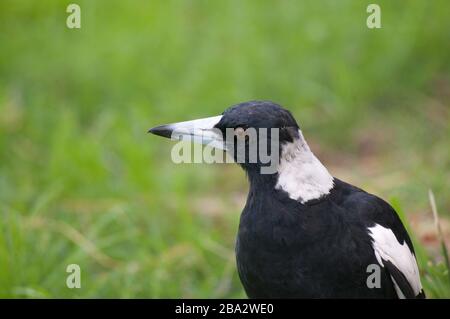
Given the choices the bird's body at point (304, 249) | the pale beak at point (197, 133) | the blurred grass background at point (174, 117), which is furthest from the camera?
the blurred grass background at point (174, 117)

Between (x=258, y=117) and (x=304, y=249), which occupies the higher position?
(x=258, y=117)

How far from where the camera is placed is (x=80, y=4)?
590cm

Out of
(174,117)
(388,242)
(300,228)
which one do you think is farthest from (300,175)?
(174,117)

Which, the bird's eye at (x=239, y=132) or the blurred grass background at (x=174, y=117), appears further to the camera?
the blurred grass background at (x=174, y=117)

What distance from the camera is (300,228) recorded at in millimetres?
2494

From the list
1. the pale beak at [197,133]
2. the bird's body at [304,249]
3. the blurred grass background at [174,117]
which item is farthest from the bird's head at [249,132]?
the blurred grass background at [174,117]

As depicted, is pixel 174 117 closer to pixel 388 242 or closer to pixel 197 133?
pixel 197 133

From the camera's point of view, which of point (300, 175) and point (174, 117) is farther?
point (174, 117)

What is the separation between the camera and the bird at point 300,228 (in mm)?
2486

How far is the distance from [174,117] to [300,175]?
8.24 feet

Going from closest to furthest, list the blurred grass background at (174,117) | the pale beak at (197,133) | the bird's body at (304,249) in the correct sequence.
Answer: the bird's body at (304,249)
the pale beak at (197,133)
the blurred grass background at (174,117)
